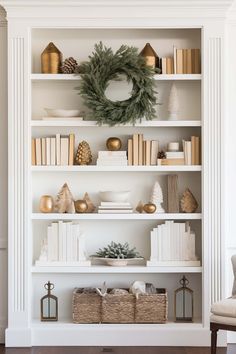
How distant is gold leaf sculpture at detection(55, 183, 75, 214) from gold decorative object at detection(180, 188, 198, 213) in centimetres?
87

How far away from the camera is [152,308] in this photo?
18.8ft

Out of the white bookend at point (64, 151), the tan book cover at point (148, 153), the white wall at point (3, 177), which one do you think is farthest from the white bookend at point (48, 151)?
the tan book cover at point (148, 153)

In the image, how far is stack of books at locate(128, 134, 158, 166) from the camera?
5.83m

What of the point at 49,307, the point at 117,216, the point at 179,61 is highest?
the point at 179,61

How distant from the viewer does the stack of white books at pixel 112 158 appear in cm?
581

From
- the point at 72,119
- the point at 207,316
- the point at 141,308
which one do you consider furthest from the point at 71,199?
the point at 207,316

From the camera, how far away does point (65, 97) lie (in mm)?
6012

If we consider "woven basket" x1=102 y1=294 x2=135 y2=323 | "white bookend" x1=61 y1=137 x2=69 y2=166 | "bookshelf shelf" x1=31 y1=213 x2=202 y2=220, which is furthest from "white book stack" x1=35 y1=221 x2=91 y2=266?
Result: "white bookend" x1=61 y1=137 x2=69 y2=166

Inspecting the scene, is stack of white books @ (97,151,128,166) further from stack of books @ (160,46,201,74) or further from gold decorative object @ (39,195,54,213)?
stack of books @ (160,46,201,74)

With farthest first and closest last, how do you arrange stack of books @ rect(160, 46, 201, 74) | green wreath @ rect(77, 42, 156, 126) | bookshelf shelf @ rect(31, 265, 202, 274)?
stack of books @ rect(160, 46, 201, 74) < bookshelf shelf @ rect(31, 265, 202, 274) < green wreath @ rect(77, 42, 156, 126)

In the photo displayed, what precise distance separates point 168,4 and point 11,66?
50.8 inches

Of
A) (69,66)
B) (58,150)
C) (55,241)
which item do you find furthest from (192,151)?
(55,241)

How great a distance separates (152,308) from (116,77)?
181 cm

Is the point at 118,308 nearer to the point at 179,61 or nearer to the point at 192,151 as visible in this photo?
the point at 192,151
